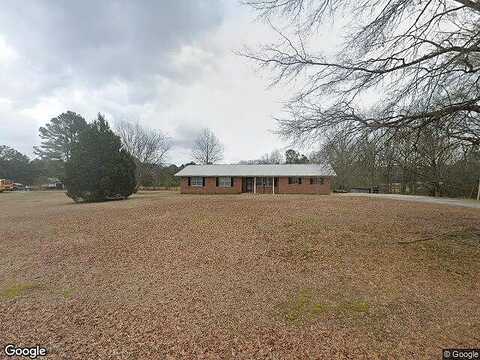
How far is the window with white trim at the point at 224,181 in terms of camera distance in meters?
31.4

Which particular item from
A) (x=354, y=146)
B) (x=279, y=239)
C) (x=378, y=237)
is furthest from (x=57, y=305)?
(x=378, y=237)

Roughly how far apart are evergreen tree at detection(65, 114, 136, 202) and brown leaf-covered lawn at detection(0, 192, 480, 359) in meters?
12.6

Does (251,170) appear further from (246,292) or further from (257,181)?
(246,292)

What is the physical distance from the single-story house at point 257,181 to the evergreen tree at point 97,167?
33.2ft

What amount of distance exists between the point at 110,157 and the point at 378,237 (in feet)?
67.6

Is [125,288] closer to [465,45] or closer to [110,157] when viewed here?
[465,45]

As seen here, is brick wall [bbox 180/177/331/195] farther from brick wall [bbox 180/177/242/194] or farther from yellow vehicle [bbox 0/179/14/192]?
yellow vehicle [bbox 0/179/14/192]

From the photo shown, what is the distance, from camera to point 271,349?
3.09m

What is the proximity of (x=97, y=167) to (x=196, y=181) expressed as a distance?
12.6 meters

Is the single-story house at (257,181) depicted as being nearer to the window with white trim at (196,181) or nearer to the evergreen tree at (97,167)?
the window with white trim at (196,181)

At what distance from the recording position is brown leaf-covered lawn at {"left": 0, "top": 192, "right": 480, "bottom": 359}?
3.22 m

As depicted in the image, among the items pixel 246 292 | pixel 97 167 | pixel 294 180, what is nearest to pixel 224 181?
pixel 294 180

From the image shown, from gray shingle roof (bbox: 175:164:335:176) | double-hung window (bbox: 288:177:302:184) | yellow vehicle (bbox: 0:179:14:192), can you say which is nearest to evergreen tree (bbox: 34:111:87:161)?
yellow vehicle (bbox: 0:179:14:192)

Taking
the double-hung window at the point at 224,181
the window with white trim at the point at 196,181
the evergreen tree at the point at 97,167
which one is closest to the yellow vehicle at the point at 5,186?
the evergreen tree at the point at 97,167
